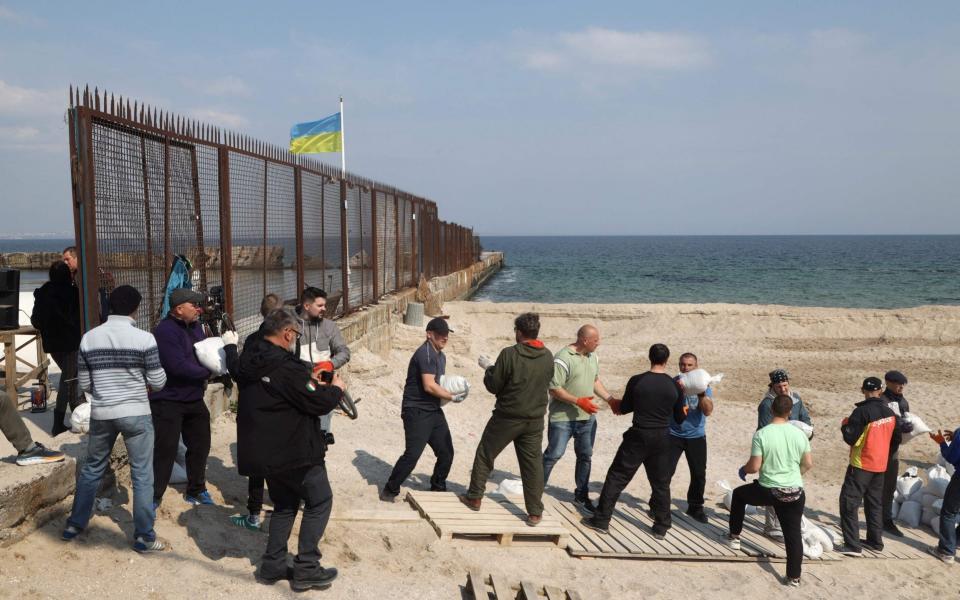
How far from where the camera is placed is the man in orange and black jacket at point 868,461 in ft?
20.9

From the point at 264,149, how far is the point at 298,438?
18.7 ft

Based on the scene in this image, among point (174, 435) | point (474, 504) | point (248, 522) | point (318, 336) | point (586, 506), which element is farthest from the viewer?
point (586, 506)

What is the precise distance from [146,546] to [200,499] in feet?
2.99

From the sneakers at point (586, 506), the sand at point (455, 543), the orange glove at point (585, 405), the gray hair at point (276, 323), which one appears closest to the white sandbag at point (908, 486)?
the sand at point (455, 543)

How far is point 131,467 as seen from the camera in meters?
4.66

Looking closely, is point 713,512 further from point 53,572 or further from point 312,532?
point 53,572

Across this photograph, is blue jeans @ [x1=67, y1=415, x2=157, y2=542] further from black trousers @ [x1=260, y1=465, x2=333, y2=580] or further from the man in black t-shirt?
the man in black t-shirt

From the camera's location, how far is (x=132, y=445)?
4.66 metres

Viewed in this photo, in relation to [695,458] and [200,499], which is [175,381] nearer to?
[200,499]

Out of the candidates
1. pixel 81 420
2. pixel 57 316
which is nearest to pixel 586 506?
pixel 81 420

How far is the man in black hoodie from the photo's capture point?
420cm

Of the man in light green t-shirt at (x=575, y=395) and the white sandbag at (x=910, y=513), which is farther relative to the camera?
the white sandbag at (x=910, y=513)

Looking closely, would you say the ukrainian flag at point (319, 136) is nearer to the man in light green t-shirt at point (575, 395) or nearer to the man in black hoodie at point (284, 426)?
the man in light green t-shirt at point (575, 395)

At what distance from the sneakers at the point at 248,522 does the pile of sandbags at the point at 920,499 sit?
6159mm
